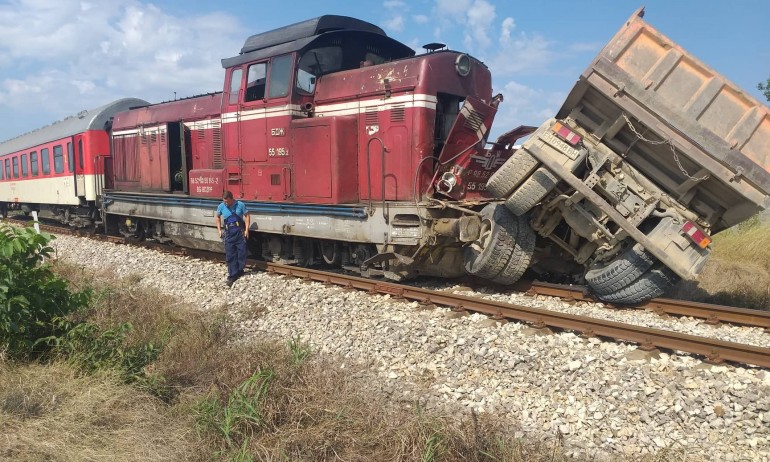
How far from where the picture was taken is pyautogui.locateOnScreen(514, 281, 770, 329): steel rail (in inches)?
226

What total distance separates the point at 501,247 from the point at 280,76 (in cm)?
460

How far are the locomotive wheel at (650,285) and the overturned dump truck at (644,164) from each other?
11mm

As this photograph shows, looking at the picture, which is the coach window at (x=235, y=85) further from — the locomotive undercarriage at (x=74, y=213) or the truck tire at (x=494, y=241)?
the locomotive undercarriage at (x=74, y=213)

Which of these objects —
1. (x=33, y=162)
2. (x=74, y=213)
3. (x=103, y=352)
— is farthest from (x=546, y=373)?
(x=33, y=162)

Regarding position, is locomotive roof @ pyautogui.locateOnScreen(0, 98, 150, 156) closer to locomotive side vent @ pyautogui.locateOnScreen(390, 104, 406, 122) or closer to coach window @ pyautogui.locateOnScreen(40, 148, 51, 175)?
coach window @ pyautogui.locateOnScreen(40, 148, 51, 175)

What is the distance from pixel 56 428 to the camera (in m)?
3.54

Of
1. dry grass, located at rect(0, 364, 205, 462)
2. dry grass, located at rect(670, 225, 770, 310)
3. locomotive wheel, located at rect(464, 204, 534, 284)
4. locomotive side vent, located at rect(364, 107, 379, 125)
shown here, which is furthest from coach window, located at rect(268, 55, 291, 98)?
dry grass, located at rect(670, 225, 770, 310)

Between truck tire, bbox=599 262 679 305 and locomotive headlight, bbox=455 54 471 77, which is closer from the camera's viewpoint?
truck tire, bbox=599 262 679 305

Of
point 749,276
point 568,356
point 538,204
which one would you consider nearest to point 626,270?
point 538,204

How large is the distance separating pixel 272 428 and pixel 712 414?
3167 millimetres

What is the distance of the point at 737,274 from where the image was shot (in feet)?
28.2

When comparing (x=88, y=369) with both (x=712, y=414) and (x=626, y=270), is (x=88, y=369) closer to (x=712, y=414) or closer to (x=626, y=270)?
(x=712, y=414)

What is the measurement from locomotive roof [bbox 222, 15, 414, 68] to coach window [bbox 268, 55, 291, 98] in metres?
0.13

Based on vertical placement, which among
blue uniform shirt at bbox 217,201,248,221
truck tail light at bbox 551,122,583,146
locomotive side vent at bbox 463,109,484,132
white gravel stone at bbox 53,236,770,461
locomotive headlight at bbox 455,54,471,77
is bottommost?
white gravel stone at bbox 53,236,770,461
